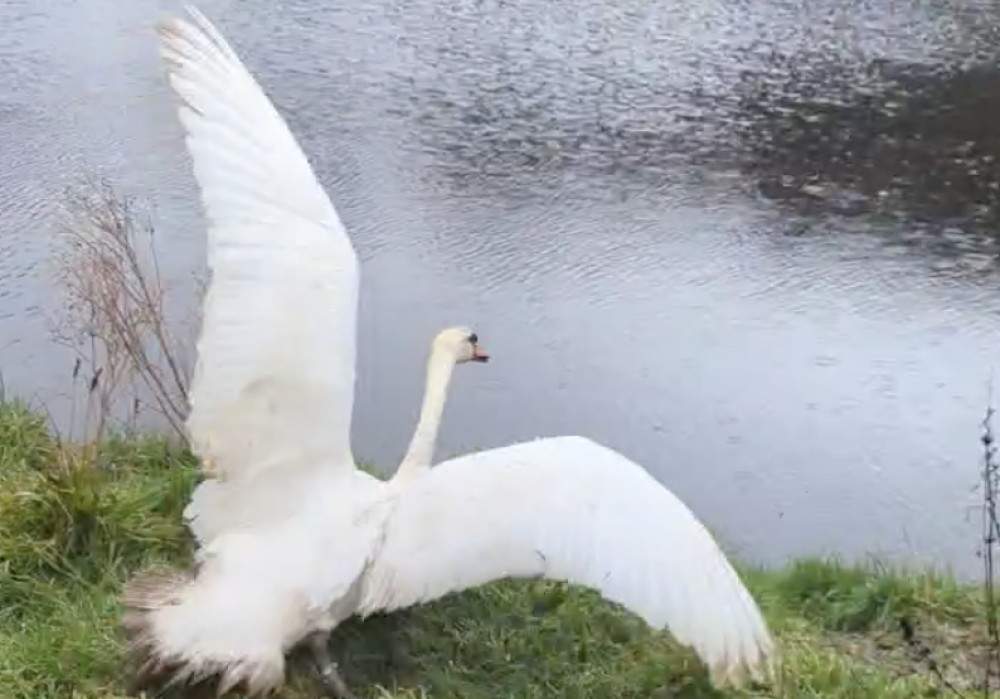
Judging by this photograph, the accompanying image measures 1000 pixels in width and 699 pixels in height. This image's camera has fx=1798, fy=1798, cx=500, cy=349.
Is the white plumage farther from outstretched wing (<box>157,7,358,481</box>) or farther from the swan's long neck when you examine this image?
the swan's long neck

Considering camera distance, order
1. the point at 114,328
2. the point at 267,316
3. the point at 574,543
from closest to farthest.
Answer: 1. the point at 574,543
2. the point at 267,316
3. the point at 114,328

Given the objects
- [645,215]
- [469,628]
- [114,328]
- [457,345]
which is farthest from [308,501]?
[645,215]

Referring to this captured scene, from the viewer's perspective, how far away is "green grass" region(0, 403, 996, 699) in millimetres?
4758

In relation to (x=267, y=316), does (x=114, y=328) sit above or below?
below

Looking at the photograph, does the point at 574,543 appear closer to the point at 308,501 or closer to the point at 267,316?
the point at 308,501

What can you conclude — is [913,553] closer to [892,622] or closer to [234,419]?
[892,622]

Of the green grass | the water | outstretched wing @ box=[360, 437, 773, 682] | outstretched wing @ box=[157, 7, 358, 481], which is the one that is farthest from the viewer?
the water

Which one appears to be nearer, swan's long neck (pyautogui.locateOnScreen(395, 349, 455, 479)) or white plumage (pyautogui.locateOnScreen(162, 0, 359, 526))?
white plumage (pyautogui.locateOnScreen(162, 0, 359, 526))

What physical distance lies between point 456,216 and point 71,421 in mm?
3883

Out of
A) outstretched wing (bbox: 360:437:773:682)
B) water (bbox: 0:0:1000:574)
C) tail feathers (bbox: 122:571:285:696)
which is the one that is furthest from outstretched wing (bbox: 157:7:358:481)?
water (bbox: 0:0:1000:574)

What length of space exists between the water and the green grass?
1.29 metres

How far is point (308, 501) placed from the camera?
A: 4.71 m

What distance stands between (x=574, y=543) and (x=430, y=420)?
2.92 feet

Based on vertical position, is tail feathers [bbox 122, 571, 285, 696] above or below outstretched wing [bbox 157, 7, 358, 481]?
below
